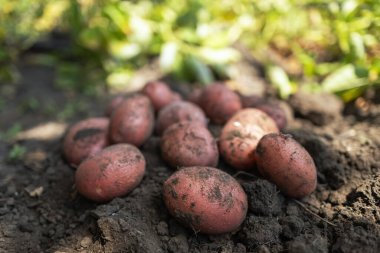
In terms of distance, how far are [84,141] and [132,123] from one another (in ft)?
1.01

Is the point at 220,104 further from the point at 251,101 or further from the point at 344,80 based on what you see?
the point at 344,80

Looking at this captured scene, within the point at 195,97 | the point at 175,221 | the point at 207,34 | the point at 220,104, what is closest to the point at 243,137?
the point at 220,104

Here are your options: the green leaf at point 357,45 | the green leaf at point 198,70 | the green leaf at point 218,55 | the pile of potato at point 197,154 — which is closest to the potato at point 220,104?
the pile of potato at point 197,154

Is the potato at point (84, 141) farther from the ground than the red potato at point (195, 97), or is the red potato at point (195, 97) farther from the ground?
the red potato at point (195, 97)

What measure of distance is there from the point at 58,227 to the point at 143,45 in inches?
75.5

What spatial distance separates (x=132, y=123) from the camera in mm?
2062

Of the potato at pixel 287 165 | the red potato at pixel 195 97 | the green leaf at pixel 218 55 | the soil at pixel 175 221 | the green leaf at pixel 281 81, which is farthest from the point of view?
the green leaf at pixel 218 55

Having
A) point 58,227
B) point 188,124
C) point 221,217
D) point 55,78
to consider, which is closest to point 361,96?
point 188,124

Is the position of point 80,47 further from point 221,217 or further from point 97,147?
point 221,217

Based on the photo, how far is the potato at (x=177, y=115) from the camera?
2.22m

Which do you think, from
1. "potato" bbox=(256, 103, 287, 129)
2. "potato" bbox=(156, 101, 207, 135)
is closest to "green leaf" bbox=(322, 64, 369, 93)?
"potato" bbox=(256, 103, 287, 129)

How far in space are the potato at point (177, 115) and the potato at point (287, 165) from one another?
55 centimetres

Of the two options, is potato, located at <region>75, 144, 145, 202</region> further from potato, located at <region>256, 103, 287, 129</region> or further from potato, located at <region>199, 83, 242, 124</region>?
potato, located at <region>256, 103, 287, 129</region>

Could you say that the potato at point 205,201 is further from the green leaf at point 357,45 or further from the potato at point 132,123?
the green leaf at point 357,45
